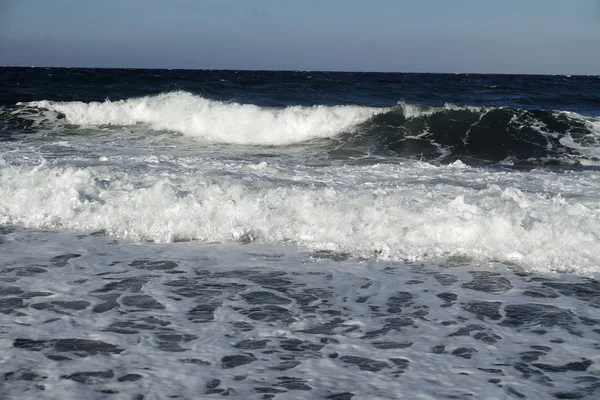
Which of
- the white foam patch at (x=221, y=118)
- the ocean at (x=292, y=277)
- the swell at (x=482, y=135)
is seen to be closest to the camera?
the ocean at (x=292, y=277)

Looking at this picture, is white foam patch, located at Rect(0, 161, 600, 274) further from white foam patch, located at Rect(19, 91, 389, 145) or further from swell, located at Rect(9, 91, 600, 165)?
white foam patch, located at Rect(19, 91, 389, 145)

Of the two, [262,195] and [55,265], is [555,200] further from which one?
[55,265]

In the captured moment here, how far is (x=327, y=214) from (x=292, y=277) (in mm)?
1592

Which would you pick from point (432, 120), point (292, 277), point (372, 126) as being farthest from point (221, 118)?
point (292, 277)

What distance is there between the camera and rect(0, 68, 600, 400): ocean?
3.47m

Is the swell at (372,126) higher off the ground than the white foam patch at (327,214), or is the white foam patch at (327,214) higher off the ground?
the swell at (372,126)

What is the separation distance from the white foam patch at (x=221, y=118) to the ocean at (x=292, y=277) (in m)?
2.76

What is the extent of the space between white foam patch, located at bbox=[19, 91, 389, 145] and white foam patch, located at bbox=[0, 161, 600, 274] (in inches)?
255

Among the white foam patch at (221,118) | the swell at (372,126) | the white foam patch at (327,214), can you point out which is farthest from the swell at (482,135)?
the white foam patch at (327,214)

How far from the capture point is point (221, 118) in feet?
52.5

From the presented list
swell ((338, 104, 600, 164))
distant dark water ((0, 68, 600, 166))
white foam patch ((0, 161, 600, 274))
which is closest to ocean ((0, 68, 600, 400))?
white foam patch ((0, 161, 600, 274))

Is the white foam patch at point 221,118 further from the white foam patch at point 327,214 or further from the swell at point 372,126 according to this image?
the white foam patch at point 327,214

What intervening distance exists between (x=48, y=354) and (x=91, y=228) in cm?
332

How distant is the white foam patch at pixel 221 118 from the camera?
15.0 m
